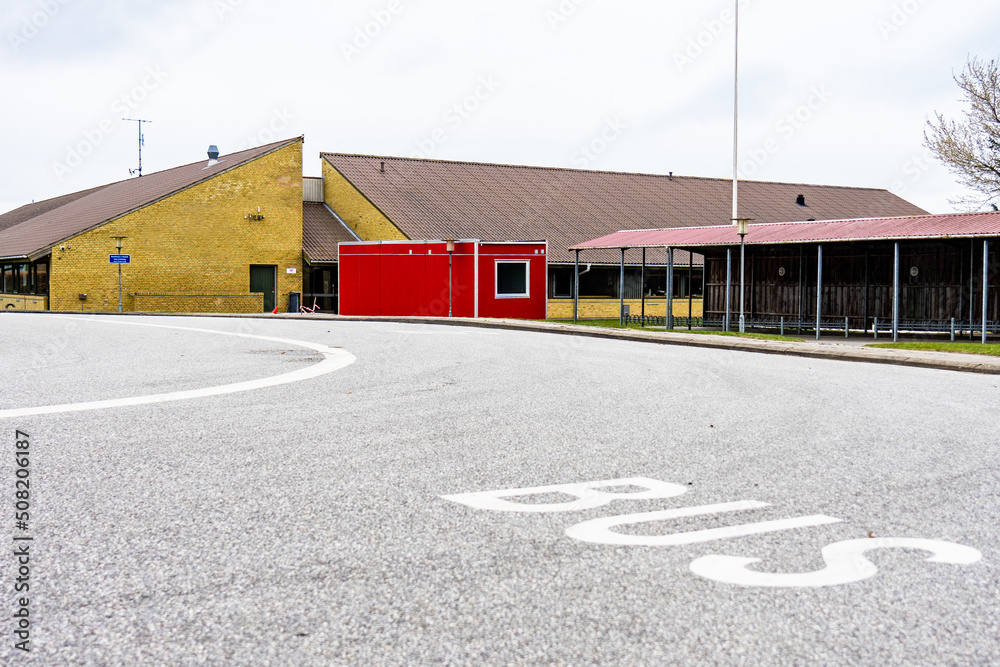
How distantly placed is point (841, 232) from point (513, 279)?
15153 millimetres

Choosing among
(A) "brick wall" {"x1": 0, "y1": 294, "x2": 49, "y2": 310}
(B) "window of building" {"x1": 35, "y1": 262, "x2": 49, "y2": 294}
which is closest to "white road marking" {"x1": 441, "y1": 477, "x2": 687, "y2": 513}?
(A) "brick wall" {"x1": 0, "y1": 294, "x2": 49, "y2": 310}

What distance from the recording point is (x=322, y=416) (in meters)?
8.99

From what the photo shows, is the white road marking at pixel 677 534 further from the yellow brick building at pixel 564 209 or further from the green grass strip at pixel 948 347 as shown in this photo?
the yellow brick building at pixel 564 209

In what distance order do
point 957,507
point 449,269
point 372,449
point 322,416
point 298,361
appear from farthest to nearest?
point 449,269, point 298,361, point 322,416, point 372,449, point 957,507

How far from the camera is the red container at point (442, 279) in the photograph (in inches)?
1435

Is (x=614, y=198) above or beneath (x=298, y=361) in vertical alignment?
above

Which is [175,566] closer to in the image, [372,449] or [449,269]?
[372,449]

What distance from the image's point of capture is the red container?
36438 mm

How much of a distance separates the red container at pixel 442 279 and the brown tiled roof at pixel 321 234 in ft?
22.1

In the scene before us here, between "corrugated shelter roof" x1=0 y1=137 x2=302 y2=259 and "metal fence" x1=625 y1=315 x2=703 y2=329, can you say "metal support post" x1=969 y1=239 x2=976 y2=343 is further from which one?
"corrugated shelter roof" x1=0 y1=137 x2=302 y2=259

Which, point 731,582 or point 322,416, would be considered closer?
point 731,582

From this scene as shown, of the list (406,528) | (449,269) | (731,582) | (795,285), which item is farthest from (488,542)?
(449,269)

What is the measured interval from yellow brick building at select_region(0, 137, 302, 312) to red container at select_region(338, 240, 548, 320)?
8276mm

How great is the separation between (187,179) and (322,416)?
42.2 meters
